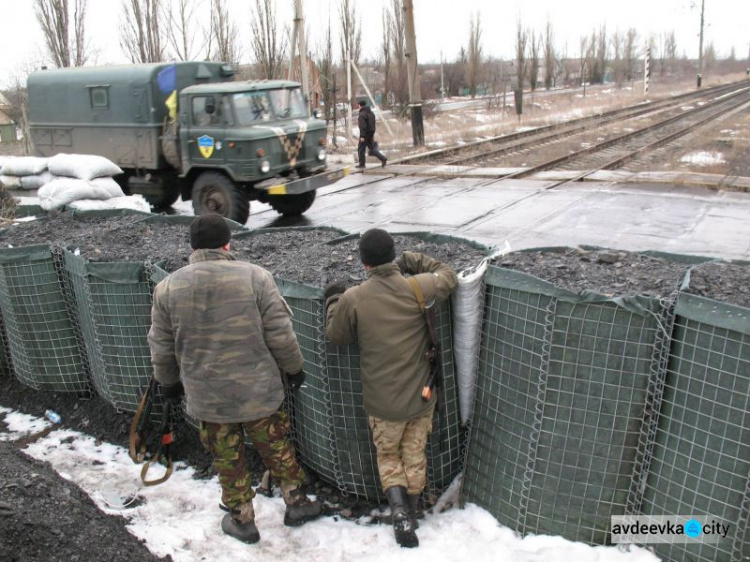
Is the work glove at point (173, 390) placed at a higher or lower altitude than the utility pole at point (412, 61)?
lower

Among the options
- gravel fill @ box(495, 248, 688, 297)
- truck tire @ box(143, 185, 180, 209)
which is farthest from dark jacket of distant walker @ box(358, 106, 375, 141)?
gravel fill @ box(495, 248, 688, 297)

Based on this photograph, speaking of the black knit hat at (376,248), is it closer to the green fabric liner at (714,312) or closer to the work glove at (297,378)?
the work glove at (297,378)

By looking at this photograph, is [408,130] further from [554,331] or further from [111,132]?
[554,331]

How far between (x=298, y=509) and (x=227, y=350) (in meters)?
0.98

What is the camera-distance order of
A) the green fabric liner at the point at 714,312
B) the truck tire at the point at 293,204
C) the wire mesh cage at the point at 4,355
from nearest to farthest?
the green fabric liner at the point at 714,312, the wire mesh cage at the point at 4,355, the truck tire at the point at 293,204

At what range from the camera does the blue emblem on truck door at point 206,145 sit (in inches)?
447

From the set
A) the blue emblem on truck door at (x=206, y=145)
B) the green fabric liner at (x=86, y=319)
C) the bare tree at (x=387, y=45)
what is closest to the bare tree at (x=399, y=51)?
the bare tree at (x=387, y=45)

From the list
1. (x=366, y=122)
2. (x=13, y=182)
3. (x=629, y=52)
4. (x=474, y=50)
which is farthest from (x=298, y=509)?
(x=629, y=52)

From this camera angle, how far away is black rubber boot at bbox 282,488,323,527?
11.6ft

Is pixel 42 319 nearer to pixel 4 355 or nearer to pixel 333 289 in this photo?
pixel 4 355

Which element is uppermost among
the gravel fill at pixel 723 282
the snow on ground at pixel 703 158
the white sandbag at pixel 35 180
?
the gravel fill at pixel 723 282

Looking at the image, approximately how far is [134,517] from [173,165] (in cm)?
955

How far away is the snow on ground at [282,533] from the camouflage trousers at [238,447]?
24 cm

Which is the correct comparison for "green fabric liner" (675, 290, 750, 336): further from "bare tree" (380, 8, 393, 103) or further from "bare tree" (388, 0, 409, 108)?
"bare tree" (380, 8, 393, 103)
